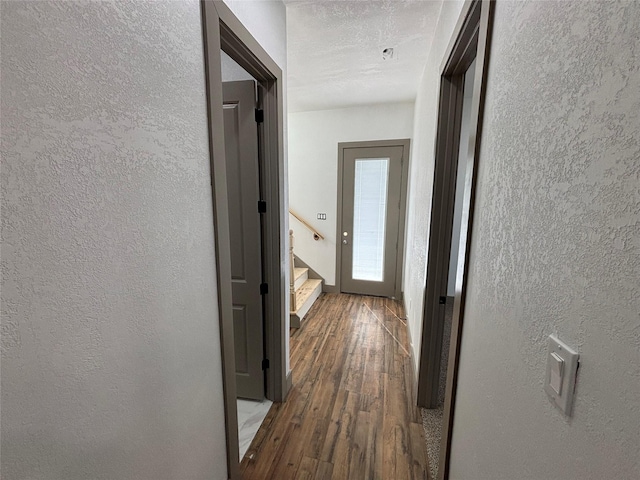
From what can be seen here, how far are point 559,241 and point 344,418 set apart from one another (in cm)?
181

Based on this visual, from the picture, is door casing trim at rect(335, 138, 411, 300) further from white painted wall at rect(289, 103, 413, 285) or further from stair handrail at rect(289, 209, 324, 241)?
stair handrail at rect(289, 209, 324, 241)

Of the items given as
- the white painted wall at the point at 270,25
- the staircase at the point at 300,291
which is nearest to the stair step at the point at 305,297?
the staircase at the point at 300,291

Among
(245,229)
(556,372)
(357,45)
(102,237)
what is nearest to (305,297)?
(245,229)

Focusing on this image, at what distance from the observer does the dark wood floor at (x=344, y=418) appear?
154 centimetres

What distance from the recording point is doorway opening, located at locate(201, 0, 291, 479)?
43.0 inches

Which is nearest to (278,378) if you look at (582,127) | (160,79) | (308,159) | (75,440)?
(75,440)

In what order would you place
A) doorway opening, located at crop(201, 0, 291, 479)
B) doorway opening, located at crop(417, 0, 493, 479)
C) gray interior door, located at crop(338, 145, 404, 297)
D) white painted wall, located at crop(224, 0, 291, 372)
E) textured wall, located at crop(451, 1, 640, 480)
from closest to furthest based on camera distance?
textured wall, located at crop(451, 1, 640, 480) < doorway opening, located at crop(417, 0, 493, 479) < doorway opening, located at crop(201, 0, 291, 479) < white painted wall, located at crop(224, 0, 291, 372) < gray interior door, located at crop(338, 145, 404, 297)

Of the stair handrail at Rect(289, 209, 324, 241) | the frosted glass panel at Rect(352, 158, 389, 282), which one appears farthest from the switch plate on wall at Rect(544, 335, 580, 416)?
the stair handrail at Rect(289, 209, 324, 241)

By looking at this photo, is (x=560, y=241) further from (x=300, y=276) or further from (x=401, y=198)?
(x=300, y=276)

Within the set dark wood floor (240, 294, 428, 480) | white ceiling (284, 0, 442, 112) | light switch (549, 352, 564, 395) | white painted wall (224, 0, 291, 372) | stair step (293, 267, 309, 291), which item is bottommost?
dark wood floor (240, 294, 428, 480)

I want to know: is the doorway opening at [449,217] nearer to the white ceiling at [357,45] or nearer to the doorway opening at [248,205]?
the white ceiling at [357,45]

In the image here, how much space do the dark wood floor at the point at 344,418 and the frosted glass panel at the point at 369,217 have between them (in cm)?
119

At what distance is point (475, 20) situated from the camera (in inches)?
40.8

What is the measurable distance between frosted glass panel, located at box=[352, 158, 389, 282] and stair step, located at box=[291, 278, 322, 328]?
1.91ft
